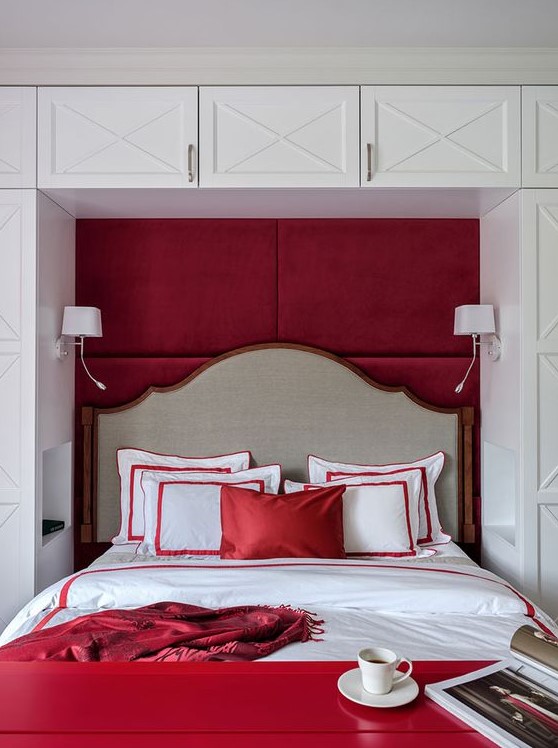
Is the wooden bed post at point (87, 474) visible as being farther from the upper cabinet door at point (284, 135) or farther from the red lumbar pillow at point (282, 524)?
the upper cabinet door at point (284, 135)


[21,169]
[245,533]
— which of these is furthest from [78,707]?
[21,169]

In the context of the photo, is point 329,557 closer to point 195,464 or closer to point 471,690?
point 195,464

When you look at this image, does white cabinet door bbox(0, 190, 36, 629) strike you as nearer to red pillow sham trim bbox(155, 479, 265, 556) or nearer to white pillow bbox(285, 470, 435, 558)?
red pillow sham trim bbox(155, 479, 265, 556)

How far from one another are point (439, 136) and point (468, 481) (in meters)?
1.64

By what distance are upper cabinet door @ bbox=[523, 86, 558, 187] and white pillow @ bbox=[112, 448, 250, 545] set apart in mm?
1816

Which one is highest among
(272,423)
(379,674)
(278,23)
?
(278,23)

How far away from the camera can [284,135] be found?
269 centimetres

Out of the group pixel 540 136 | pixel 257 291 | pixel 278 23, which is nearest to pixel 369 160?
pixel 278 23

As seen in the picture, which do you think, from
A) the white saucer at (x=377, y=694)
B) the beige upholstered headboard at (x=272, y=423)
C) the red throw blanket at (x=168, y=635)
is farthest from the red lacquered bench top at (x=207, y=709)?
the beige upholstered headboard at (x=272, y=423)

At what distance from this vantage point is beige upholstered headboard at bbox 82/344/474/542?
3111 millimetres

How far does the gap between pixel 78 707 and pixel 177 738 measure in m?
0.21

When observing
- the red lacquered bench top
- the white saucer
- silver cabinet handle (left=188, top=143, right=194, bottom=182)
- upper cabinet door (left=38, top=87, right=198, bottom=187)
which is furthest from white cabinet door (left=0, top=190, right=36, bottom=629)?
the white saucer

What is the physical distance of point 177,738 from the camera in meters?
1.04

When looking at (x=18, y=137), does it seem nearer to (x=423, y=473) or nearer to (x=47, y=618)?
(x=47, y=618)
